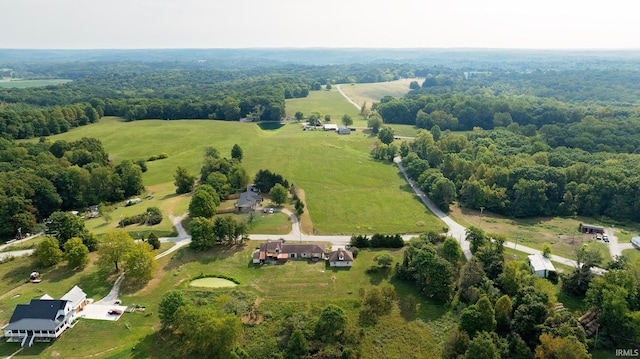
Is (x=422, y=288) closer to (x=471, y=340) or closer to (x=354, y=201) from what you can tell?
(x=471, y=340)

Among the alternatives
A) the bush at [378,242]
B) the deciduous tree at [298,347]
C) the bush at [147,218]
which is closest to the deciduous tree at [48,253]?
the bush at [147,218]

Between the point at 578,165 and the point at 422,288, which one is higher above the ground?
the point at 578,165

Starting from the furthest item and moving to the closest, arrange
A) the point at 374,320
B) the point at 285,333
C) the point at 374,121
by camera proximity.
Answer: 1. the point at 374,121
2. the point at 374,320
3. the point at 285,333

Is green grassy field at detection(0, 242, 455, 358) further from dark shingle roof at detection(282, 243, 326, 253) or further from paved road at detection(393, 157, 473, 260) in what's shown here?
paved road at detection(393, 157, 473, 260)

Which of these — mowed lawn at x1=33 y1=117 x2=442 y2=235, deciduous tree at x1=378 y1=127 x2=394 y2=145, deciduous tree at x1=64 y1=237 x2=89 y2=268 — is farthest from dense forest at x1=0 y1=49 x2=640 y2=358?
deciduous tree at x1=64 y1=237 x2=89 y2=268

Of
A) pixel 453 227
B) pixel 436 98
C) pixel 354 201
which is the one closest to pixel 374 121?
pixel 436 98

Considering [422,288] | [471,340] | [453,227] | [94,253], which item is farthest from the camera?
[453,227]
